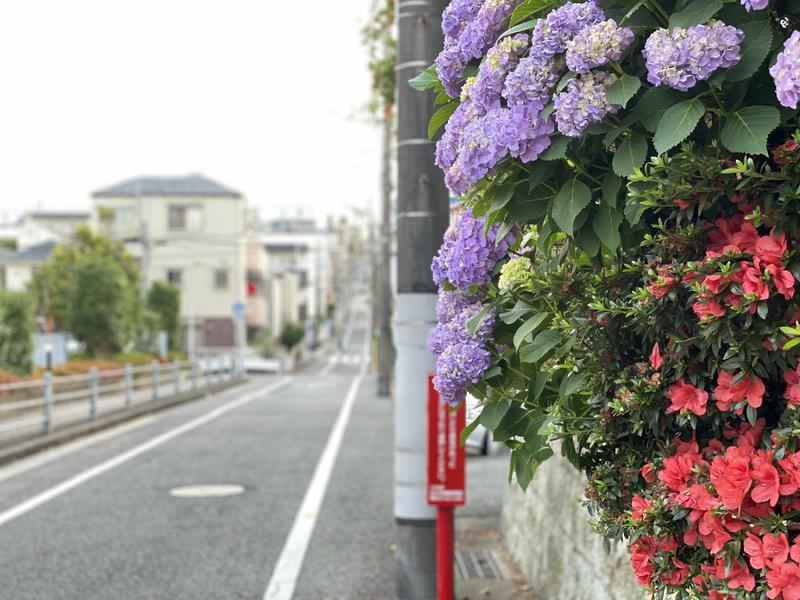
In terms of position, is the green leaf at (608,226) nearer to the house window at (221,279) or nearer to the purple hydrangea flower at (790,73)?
the purple hydrangea flower at (790,73)

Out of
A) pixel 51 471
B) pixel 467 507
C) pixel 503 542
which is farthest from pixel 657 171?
pixel 51 471

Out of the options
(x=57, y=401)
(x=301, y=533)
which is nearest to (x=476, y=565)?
(x=301, y=533)

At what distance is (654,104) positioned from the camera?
6.04 feet

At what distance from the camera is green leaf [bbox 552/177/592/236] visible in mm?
1929

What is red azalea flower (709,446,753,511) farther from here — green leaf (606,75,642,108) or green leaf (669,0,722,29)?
green leaf (669,0,722,29)

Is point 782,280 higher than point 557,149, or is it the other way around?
point 557,149

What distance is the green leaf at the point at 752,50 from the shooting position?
66.9 inches

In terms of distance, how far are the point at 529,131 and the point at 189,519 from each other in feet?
20.9

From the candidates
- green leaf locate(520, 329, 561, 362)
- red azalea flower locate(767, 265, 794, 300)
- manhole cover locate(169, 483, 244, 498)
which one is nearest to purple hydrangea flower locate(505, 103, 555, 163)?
green leaf locate(520, 329, 561, 362)

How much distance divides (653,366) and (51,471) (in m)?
9.71

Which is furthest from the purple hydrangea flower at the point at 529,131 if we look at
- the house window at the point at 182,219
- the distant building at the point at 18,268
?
the distant building at the point at 18,268

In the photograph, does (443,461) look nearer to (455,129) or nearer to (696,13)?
(455,129)

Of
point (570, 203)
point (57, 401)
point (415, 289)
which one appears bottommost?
point (57, 401)

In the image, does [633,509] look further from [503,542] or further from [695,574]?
[503,542]
